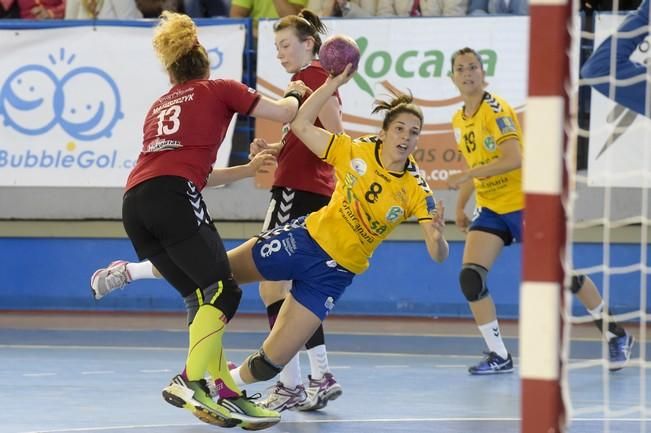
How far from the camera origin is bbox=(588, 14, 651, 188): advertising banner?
35.4 feet

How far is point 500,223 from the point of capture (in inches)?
336

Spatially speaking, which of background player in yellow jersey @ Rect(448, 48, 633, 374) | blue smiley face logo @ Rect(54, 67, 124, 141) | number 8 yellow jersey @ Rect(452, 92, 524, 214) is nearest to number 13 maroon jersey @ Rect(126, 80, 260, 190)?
background player in yellow jersey @ Rect(448, 48, 633, 374)

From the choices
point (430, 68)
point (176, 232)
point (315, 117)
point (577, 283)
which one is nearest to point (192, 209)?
point (176, 232)

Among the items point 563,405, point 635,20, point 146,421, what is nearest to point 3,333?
point 146,421

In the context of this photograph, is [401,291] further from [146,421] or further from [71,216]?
[146,421]

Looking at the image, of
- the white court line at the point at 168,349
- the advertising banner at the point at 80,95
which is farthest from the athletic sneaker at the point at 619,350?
the advertising banner at the point at 80,95

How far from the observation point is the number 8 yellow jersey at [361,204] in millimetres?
6453

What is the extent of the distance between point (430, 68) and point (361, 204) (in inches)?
204

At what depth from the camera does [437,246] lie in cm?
625

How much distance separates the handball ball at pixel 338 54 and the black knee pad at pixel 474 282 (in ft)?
8.57

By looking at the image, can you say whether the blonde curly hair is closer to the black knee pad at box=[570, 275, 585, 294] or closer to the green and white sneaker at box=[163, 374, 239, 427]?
the green and white sneaker at box=[163, 374, 239, 427]

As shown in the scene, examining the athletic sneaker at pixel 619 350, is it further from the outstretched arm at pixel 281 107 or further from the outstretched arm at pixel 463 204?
the outstretched arm at pixel 281 107

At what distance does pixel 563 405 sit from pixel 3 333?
7.69m

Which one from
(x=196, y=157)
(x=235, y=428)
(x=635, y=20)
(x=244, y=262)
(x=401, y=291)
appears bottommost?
(x=401, y=291)
